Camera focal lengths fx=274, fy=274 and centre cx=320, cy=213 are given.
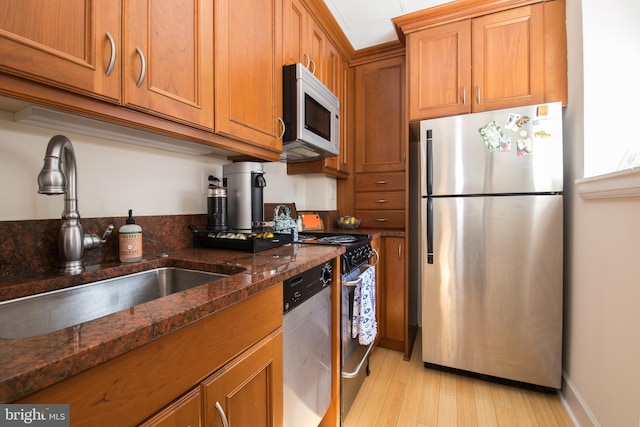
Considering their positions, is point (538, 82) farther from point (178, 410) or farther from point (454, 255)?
point (178, 410)

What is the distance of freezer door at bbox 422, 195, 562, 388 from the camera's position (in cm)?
161

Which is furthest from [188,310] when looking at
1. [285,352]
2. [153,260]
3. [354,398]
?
[354,398]

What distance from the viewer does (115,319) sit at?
1.68ft

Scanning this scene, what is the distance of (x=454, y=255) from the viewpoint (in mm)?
1794

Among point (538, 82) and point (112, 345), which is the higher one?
point (538, 82)

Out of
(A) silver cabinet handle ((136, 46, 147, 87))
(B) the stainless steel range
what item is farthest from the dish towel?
(A) silver cabinet handle ((136, 46, 147, 87))

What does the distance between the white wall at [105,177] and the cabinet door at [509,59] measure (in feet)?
5.79

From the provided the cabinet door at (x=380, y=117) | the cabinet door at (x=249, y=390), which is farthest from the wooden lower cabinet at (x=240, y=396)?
the cabinet door at (x=380, y=117)

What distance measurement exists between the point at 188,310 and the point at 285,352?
19.9 inches

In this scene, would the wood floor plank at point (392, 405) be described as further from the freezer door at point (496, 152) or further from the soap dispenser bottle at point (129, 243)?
the soap dispenser bottle at point (129, 243)

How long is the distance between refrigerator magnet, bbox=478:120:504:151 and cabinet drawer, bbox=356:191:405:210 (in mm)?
822

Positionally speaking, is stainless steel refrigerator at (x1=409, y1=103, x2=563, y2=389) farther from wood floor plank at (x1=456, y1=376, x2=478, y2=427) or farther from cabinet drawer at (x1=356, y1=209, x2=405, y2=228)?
cabinet drawer at (x1=356, y1=209, x2=405, y2=228)

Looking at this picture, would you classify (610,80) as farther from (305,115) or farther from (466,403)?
(466,403)

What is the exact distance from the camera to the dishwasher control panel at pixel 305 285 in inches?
37.2
